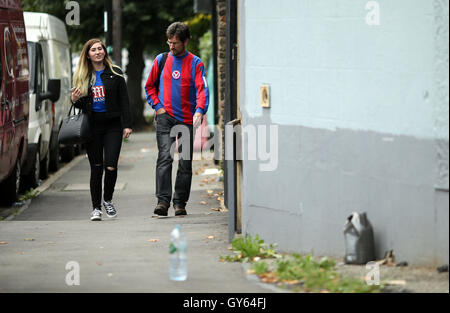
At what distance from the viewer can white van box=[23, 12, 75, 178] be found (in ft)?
55.7

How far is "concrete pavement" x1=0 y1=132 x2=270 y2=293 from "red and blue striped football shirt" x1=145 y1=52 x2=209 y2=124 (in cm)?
113

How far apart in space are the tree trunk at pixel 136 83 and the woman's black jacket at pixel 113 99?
79.9 feet

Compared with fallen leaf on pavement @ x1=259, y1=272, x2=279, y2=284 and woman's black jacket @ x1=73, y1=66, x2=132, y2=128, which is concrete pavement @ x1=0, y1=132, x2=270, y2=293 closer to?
fallen leaf on pavement @ x1=259, y1=272, x2=279, y2=284

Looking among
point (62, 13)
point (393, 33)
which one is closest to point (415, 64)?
point (393, 33)

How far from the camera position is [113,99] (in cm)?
1032

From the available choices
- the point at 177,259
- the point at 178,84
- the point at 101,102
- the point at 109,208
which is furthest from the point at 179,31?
the point at 177,259

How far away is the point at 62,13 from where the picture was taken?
105ft

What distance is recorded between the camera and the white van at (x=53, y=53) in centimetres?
1697

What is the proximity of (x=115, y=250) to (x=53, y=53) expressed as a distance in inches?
392

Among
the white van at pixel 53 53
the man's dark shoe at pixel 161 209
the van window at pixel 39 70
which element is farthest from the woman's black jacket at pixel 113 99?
the white van at pixel 53 53

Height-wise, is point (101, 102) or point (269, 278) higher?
point (101, 102)

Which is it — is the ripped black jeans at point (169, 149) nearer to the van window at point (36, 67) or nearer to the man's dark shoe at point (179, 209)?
the man's dark shoe at point (179, 209)

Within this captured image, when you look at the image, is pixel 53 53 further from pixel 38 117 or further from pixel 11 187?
pixel 11 187

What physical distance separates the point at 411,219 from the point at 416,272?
36cm
